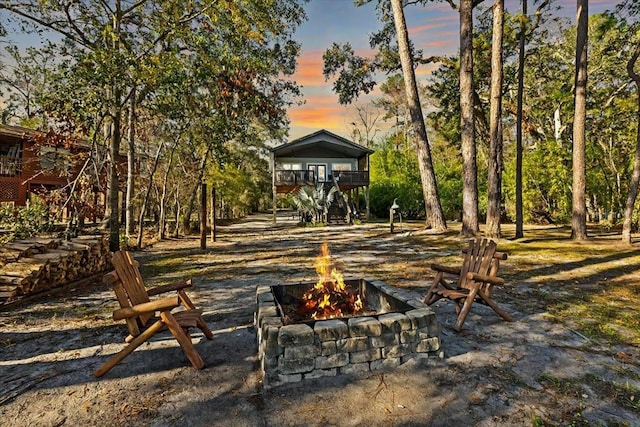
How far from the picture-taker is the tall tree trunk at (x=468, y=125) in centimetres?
1205

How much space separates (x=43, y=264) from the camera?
6203 mm

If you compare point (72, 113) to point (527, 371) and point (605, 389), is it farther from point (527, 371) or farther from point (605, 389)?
point (605, 389)

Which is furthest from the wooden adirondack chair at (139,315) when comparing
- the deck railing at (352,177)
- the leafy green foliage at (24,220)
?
the deck railing at (352,177)

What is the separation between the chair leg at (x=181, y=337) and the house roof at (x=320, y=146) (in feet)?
73.7

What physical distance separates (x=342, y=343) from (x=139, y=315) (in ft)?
6.46

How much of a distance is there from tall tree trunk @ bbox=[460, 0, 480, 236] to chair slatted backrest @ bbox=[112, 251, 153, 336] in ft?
37.0

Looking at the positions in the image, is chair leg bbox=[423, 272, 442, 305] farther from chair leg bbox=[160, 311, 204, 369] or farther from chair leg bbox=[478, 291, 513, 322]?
chair leg bbox=[160, 311, 204, 369]

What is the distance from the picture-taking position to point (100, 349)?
3.87 meters

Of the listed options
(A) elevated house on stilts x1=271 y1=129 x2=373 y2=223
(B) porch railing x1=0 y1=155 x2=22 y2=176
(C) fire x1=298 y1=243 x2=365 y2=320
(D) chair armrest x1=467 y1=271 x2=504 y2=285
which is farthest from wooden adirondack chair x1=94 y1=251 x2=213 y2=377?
(B) porch railing x1=0 y1=155 x2=22 y2=176

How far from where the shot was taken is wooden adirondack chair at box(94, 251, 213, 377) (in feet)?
10.3

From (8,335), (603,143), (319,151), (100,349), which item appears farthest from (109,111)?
(603,143)

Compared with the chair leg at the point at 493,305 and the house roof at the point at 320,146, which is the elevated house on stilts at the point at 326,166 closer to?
the house roof at the point at 320,146

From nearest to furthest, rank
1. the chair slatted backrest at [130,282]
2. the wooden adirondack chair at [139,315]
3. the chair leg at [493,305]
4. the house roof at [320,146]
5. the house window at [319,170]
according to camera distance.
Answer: the wooden adirondack chair at [139,315], the chair slatted backrest at [130,282], the chair leg at [493,305], the house roof at [320,146], the house window at [319,170]

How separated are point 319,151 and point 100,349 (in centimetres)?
2544
